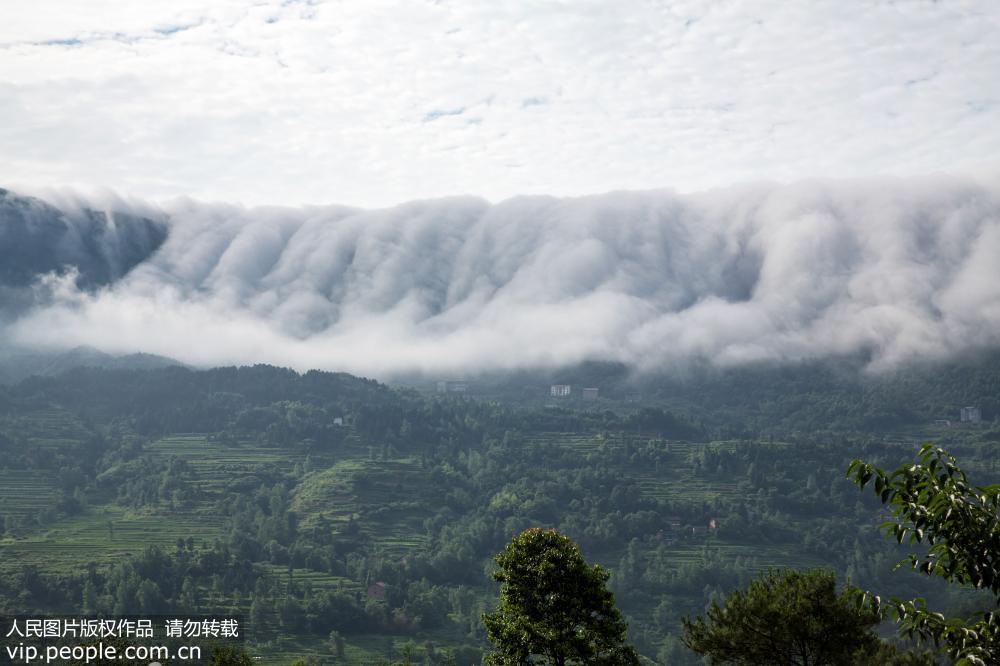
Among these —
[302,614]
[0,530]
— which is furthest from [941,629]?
[0,530]

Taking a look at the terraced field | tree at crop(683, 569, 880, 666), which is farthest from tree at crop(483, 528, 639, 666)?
the terraced field

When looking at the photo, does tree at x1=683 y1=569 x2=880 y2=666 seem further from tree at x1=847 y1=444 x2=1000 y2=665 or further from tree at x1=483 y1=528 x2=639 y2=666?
tree at x1=847 y1=444 x2=1000 y2=665

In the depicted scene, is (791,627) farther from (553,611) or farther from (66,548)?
(66,548)

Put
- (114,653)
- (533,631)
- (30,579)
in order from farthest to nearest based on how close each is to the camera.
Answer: (30,579) < (114,653) < (533,631)

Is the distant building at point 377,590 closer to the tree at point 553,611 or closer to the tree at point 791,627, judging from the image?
the tree at point 553,611

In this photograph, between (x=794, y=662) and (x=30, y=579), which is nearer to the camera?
(x=794, y=662)

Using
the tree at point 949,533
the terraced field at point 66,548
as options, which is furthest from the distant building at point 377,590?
the tree at point 949,533

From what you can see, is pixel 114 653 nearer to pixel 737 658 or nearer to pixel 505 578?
pixel 505 578

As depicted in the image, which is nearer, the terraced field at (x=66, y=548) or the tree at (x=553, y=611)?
the tree at (x=553, y=611)
